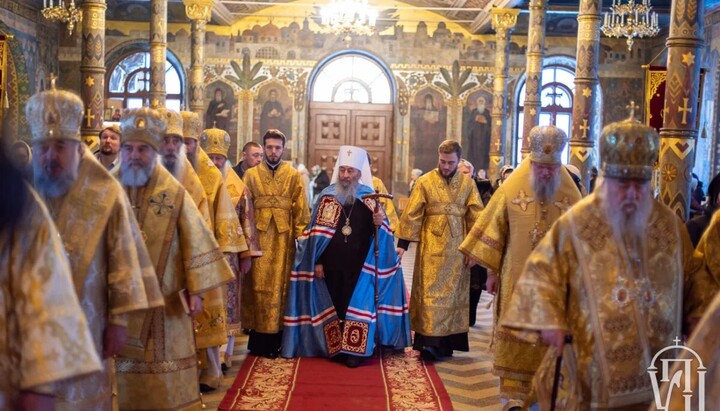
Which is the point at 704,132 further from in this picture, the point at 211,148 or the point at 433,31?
the point at 211,148

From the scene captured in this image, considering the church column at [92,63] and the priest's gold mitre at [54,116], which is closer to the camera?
the priest's gold mitre at [54,116]

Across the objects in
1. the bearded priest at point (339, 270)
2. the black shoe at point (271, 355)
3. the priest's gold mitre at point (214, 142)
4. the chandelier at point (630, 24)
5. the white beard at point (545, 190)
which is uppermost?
the chandelier at point (630, 24)

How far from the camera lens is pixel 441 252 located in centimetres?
829

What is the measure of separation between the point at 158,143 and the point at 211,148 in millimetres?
2506

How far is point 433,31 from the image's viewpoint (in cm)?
2431

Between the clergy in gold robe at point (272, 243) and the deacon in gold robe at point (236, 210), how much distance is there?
359 millimetres

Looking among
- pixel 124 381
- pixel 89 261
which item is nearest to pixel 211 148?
pixel 124 381

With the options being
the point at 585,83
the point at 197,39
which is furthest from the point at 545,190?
the point at 197,39

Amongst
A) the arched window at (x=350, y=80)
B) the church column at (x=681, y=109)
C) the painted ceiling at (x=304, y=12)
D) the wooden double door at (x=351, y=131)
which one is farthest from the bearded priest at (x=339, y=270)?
the arched window at (x=350, y=80)

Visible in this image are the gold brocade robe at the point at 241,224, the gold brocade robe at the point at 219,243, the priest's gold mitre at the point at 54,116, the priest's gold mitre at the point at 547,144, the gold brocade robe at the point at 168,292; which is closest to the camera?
the priest's gold mitre at the point at 54,116

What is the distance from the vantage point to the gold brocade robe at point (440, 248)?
8.23 meters

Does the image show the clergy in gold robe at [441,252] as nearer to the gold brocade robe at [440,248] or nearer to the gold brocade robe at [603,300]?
the gold brocade robe at [440,248]

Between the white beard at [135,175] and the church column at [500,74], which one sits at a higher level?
the church column at [500,74]

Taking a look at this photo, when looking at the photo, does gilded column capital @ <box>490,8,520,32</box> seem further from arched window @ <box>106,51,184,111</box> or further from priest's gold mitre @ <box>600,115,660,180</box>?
priest's gold mitre @ <box>600,115,660,180</box>
